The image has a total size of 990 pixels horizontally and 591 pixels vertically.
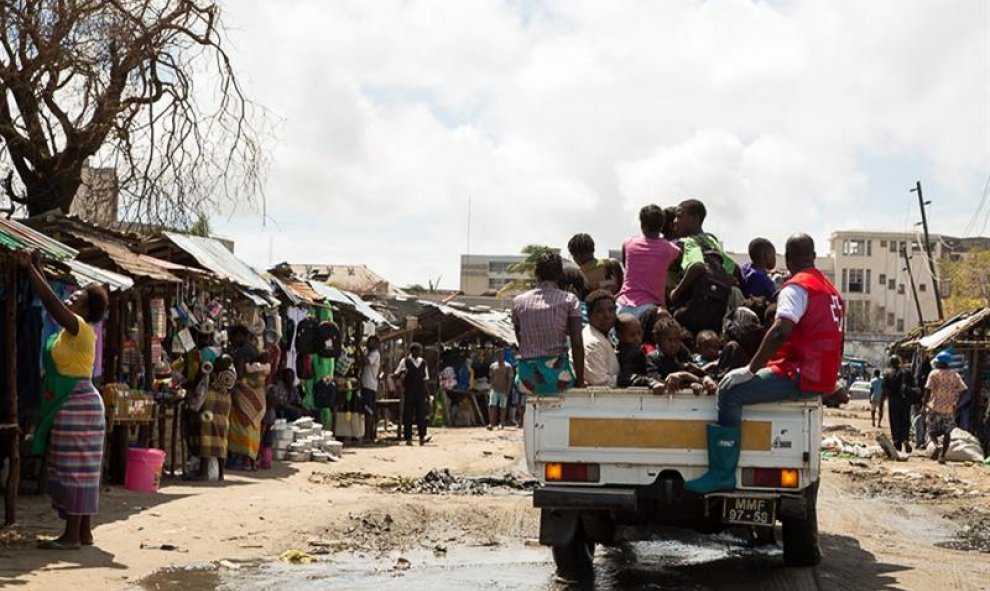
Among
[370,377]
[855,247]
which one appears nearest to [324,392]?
[370,377]

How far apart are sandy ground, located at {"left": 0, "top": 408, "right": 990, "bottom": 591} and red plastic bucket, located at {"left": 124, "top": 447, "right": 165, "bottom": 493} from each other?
293mm

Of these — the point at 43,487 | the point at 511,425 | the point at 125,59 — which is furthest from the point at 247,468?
the point at 511,425

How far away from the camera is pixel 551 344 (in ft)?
30.7

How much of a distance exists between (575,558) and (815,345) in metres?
2.28

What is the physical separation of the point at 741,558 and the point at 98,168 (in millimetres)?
12110

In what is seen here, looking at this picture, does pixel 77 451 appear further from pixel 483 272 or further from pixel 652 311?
pixel 483 272

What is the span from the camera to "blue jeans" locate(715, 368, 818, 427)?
8.60 metres

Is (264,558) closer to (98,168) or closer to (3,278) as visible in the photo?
(3,278)

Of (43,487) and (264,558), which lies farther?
(43,487)

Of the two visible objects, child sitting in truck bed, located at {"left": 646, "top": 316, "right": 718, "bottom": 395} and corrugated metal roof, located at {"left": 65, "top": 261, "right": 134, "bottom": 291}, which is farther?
corrugated metal roof, located at {"left": 65, "top": 261, "right": 134, "bottom": 291}

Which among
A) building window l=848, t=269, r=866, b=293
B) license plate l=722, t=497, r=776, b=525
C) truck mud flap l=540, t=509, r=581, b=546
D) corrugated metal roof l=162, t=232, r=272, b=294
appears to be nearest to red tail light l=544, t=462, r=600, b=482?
truck mud flap l=540, t=509, r=581, b=546

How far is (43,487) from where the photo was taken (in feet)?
42.4

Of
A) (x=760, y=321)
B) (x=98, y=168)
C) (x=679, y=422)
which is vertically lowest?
(x=679, y=422)

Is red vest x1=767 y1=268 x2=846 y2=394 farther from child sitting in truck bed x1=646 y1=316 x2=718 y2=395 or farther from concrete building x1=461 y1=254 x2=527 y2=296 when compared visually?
concrete building x1=461 y1=254 x2=527 y2=296
